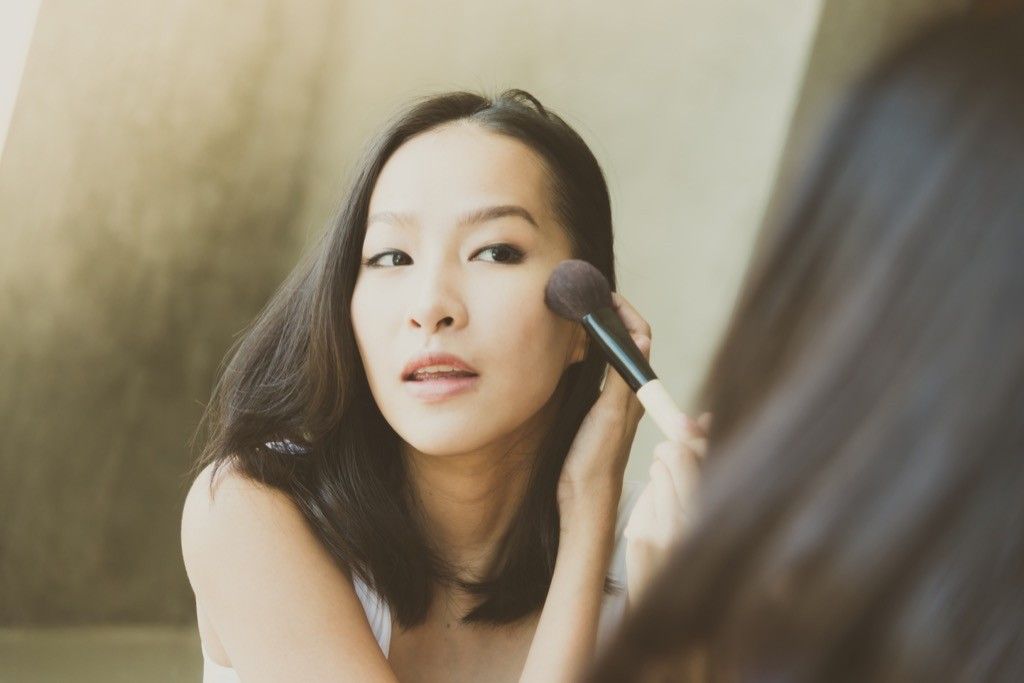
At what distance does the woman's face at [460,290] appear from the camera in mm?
825

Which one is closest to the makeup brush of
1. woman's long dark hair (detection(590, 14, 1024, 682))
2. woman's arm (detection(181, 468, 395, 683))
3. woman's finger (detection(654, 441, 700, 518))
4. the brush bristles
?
the brush bristles

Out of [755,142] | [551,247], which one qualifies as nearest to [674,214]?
[755,142]

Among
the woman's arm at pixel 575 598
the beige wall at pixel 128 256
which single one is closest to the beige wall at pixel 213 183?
the beige wall at pixel 128 256

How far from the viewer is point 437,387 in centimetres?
82

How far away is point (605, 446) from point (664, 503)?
0.89 ft

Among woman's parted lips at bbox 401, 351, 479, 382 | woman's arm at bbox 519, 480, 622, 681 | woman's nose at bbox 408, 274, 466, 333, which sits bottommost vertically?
woman's arm at bbox 519, 480, 622, 681

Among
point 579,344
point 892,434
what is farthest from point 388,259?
point 892,434

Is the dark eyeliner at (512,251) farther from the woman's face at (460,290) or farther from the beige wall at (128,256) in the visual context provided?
the beige wall at (128,256)

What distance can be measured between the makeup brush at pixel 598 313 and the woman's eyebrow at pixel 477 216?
0.18ft

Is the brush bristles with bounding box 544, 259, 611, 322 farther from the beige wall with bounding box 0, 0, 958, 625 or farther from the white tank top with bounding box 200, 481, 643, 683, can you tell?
the beige wall with bounding box 0, 0, 958, 625

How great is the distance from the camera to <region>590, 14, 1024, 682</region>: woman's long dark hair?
0.32 metres

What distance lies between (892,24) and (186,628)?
1.29 metres

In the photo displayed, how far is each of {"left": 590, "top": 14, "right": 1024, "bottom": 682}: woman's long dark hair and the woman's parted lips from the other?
0.48 meters

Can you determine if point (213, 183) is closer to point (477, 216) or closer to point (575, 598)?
point (477, 216)
